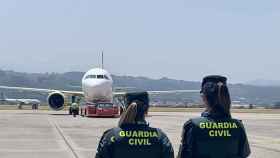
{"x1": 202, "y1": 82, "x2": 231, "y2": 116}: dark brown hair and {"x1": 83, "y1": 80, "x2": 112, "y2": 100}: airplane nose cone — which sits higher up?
{"x1": 202, "y1": 82, "x2": 231, "y2": 116}: dark brown hair

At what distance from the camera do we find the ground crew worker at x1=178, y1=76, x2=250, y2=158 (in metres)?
5.63

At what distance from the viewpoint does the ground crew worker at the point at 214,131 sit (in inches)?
222

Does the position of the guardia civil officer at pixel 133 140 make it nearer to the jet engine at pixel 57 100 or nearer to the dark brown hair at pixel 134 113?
the dark brown hair at pixel 134 113

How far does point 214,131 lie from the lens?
5684 mm

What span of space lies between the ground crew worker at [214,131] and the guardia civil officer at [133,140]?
0.26 meters

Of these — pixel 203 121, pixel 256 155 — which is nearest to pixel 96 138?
pixel 256 155

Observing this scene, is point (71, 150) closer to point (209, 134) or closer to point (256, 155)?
point (256, 155)

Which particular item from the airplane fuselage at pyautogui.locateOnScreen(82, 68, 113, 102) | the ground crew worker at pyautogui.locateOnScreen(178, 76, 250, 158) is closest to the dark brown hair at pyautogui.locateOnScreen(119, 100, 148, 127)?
the ground crew worker at pyautogui.locateOnScreen(178, 76, 250, 158)

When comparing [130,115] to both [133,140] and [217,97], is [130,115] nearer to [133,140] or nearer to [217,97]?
[133,140]

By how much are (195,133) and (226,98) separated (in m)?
0.39

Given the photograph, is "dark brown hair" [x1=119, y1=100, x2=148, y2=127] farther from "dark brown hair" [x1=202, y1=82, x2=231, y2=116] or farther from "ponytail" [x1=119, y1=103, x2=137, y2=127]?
"dark brown hair" [x1=202, y1=82, x2=231, y2=116]

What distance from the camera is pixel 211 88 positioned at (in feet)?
18.6

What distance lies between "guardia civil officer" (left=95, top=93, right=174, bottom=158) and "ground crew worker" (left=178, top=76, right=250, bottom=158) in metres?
Result: 0.26

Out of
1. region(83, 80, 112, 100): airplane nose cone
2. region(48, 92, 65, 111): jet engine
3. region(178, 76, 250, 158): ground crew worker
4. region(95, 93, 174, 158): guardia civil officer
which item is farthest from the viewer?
region(48, 92, 65, 111): jet engine
